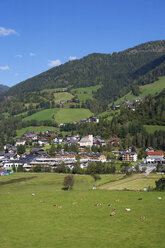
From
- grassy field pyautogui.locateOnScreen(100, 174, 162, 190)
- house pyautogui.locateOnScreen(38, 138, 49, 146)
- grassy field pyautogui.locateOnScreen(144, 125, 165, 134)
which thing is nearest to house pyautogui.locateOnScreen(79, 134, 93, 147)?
house pyautogui.locateOnScreen(38, 138, 49, 146)

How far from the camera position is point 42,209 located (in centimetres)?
3180

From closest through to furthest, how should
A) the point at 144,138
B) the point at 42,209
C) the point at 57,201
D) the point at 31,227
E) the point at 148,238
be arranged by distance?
1. the point at 148,238
2. the point at 31,227
3. the point at 42,209
4. the point at 57,201
5. the point at 144,138

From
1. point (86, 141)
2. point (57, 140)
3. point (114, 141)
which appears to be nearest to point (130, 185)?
point (114, 141)

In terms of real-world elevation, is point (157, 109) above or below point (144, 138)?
above

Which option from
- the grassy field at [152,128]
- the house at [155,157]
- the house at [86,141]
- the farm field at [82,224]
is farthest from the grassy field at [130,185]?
the grassy field at [152,128]

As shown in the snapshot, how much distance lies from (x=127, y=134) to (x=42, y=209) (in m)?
114

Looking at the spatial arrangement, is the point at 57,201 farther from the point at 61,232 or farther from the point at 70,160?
the point at 70,160

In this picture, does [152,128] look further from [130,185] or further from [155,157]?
[130,185]

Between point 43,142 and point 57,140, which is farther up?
point 57,140

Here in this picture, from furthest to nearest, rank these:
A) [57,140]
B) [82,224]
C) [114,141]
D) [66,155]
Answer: [57,140] < [114,141] < [66,155] < [82,224]

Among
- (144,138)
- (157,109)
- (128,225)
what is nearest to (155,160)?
(144,138)

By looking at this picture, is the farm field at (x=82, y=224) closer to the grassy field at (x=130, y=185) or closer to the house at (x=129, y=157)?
the grassy field at (x=130, y=185)

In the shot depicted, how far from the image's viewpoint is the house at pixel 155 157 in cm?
11694

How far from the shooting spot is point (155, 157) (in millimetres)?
118625
